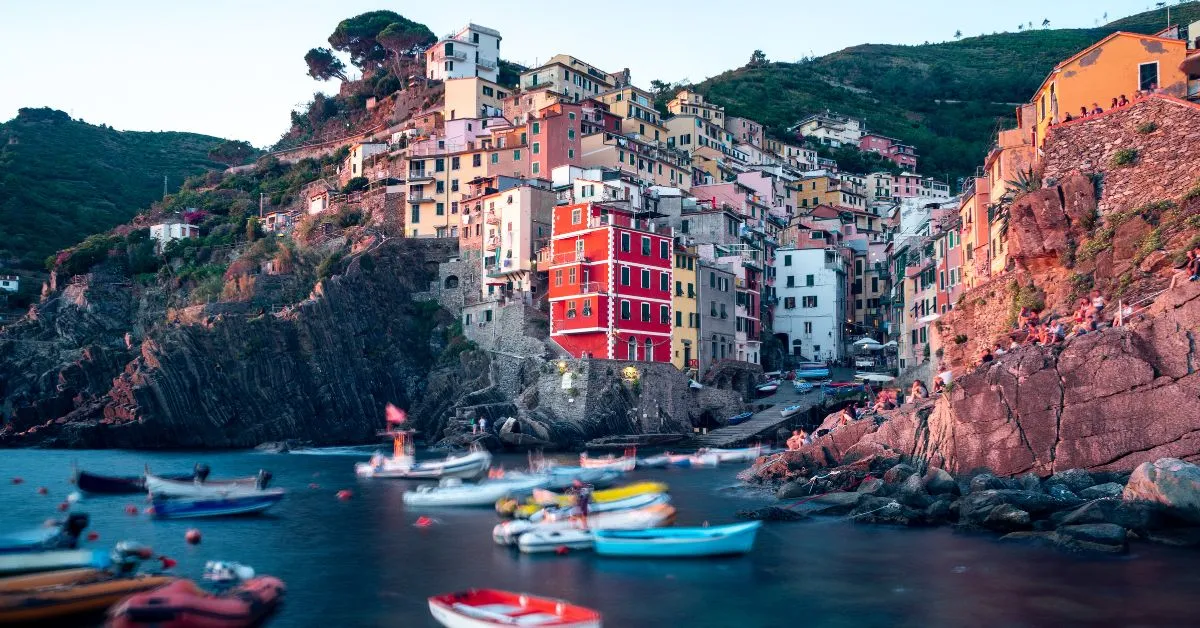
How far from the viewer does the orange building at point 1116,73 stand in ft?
130

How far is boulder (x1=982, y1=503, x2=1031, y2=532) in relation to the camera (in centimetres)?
2770

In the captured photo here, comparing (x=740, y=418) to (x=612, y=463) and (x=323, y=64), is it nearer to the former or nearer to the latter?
(x=612, y=463)

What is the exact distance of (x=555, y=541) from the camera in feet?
93.1

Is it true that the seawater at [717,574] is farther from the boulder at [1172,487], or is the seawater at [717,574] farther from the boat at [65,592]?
the boat at [65,592]

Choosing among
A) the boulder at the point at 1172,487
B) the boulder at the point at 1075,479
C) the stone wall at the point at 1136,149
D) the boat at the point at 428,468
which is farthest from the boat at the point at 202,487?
the stone wall at the point at 1136,149

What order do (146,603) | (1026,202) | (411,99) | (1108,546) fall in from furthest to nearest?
(411,99), (1026,202), (1108,546), (146,603)

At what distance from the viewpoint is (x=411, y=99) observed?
367 feet

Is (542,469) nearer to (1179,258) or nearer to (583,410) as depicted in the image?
(583,410)

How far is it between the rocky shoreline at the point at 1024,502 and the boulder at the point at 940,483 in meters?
0.03

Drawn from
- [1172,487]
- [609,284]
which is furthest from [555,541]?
[609,284]

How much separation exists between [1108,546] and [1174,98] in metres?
20.5

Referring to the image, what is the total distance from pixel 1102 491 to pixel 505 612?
18498 mm

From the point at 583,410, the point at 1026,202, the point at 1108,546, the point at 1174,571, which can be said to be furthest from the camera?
the point at 583,410

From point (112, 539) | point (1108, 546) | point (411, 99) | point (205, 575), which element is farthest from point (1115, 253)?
point (411, 99)
